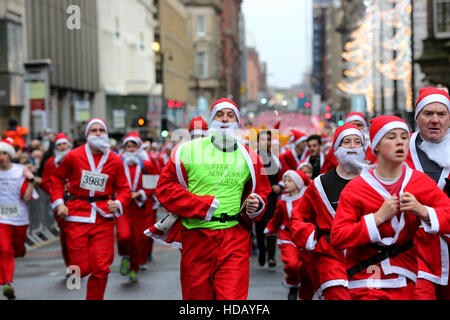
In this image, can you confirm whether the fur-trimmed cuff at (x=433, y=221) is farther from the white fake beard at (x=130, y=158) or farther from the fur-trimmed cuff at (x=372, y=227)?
the white fake beard at (x=130, y=158)

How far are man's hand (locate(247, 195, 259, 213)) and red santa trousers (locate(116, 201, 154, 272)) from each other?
5888 millimetres

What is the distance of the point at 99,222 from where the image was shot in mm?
9453

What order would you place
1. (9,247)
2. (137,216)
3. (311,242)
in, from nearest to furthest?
(311,242)
(9,247)
(137,216)

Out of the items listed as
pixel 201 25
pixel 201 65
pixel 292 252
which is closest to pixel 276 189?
pixel 292 252

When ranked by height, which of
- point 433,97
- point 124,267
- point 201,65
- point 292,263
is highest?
point 201,65

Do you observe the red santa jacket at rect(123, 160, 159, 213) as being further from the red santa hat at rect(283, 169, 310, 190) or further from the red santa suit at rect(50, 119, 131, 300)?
the red santa suit at rect(50, 119, 131, 300)

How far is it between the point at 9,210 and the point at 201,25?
93.7m

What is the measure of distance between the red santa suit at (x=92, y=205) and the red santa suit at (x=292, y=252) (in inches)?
75.0

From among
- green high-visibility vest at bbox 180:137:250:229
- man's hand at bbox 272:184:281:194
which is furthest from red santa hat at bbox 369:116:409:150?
man's hand at bbox 272:184:281:194

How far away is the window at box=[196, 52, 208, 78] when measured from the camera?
331 ft

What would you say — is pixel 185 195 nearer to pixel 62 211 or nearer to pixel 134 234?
pixel 62 211

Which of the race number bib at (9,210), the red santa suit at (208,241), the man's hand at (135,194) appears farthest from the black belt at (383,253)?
the man's hand at (135,194)

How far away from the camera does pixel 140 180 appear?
13.6 metres

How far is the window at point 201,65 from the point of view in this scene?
101 meters
